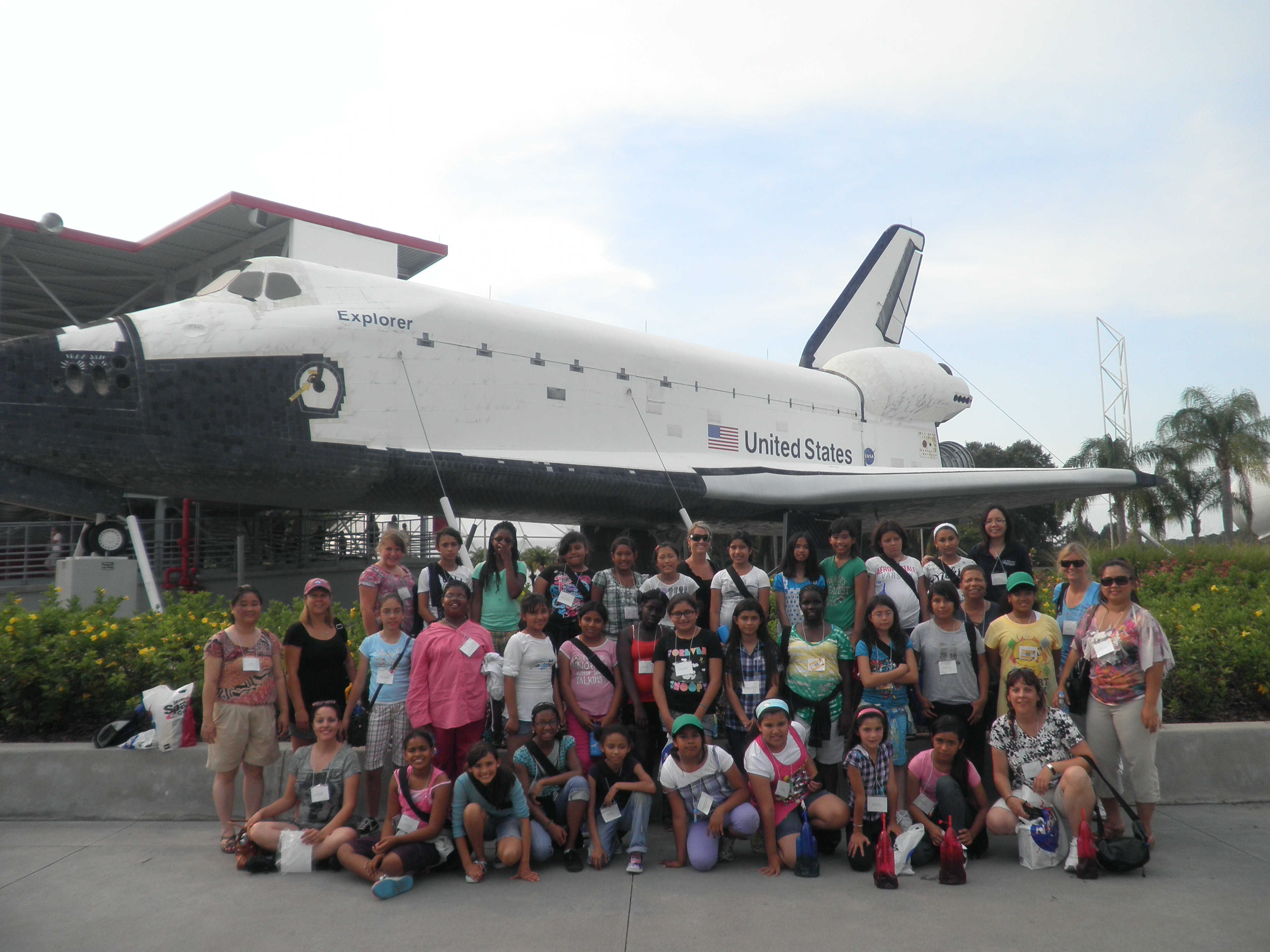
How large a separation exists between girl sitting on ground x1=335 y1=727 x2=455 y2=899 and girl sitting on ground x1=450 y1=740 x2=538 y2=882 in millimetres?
77

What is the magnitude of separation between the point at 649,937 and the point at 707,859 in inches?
26.8

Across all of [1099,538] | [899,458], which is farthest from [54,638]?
[1099,538]

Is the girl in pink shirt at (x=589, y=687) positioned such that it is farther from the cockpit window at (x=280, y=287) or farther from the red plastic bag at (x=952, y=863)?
the cockpit window at (x=280, y=287)

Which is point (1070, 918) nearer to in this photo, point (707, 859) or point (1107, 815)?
point (1107, 815)

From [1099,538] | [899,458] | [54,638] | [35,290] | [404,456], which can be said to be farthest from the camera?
[1099,538]

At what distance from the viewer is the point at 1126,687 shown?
3.73 metres

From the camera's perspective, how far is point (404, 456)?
24.2 ft

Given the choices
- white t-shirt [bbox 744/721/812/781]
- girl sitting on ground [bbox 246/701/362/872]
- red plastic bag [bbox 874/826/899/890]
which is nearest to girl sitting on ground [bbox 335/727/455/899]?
girl sitting on ground [bbox 246/701/362/872]

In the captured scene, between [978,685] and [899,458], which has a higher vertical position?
[899,458]

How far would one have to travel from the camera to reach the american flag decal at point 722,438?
34.6ft

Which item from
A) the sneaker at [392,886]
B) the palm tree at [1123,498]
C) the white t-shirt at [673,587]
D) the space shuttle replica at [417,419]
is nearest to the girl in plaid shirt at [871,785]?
the white t-shirt at [673,587]

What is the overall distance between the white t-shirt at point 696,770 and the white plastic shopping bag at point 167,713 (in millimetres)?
2625

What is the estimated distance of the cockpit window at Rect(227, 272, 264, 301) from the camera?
7008mm

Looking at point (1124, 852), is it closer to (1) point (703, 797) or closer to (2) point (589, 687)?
(1) point (703, 797)
